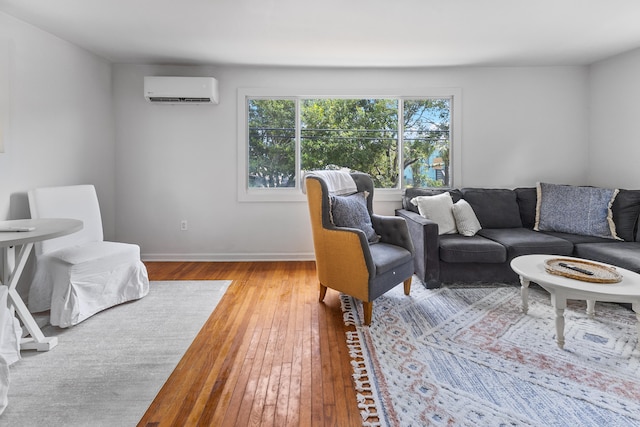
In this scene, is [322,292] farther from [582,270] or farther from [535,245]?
[535,245]

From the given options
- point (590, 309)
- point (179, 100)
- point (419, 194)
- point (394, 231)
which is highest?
point (179, 100)

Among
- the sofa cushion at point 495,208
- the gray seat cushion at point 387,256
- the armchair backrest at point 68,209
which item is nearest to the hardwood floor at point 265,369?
the gray seat cushion at point 387,256

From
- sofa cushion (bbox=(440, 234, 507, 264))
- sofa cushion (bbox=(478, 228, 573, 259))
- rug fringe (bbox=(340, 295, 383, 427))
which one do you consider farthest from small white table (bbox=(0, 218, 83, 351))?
sofa cushion (bbox=(478, 228, 573, 259))

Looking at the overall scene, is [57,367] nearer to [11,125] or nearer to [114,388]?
[114,388]

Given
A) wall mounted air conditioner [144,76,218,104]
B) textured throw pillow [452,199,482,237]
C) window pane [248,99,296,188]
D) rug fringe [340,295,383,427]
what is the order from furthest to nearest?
window pane [248,99,296,188], wall mounted air conditioner [144,76,218,104], textured throw pillow [452,199,482,237], rug fringe [340,295,383,427]

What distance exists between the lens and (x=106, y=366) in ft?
5.74

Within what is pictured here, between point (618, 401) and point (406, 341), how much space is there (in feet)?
3.27

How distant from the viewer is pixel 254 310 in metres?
2.48

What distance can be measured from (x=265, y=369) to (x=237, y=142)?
9.02 ft

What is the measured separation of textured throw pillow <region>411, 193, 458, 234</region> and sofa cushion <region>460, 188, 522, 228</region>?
41 cm

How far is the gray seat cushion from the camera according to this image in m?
2.25

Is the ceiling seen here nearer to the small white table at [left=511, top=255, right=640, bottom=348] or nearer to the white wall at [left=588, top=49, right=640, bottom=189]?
the white wall at [left=588, top=49, right=640, bottom=189]

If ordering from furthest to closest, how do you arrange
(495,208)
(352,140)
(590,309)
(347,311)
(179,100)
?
(352,140) < (179,100) < (495,208) < (347,311) < (590,309)

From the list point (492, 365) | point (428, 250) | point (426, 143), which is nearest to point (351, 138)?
point (426, 143)
